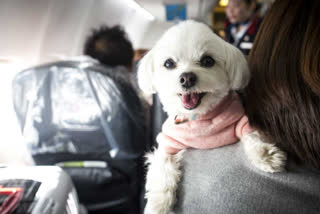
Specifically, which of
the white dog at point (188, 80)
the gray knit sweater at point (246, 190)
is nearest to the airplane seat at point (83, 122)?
the white dog at point (188, 80)

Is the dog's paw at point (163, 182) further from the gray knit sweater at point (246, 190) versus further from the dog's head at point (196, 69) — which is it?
the dog's head at point (196, 69)

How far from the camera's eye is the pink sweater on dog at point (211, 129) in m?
0.73

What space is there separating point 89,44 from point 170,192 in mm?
1501

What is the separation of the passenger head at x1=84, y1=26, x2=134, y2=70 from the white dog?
2.48 feet

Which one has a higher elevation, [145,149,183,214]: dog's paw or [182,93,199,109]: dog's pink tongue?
[182,93,199,109]: dog's pink tongue

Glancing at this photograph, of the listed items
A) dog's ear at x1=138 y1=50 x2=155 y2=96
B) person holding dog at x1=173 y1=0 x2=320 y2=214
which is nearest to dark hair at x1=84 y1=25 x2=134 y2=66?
dog's ear at x1=138 y1=50 x2=155 y2=96

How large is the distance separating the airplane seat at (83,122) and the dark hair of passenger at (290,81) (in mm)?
715

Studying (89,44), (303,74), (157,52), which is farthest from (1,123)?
(303,74)

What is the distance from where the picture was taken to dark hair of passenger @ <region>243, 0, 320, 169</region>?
59 cm

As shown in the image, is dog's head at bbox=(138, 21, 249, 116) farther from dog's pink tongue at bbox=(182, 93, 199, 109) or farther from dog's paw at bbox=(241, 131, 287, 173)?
dog's paw at bbox=(241, 131, 287, 173)

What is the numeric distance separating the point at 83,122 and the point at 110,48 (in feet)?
2.17

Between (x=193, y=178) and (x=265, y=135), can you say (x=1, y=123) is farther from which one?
(x=265, y=135)

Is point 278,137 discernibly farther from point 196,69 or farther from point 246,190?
point 196,69

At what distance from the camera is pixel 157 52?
2.92ft
